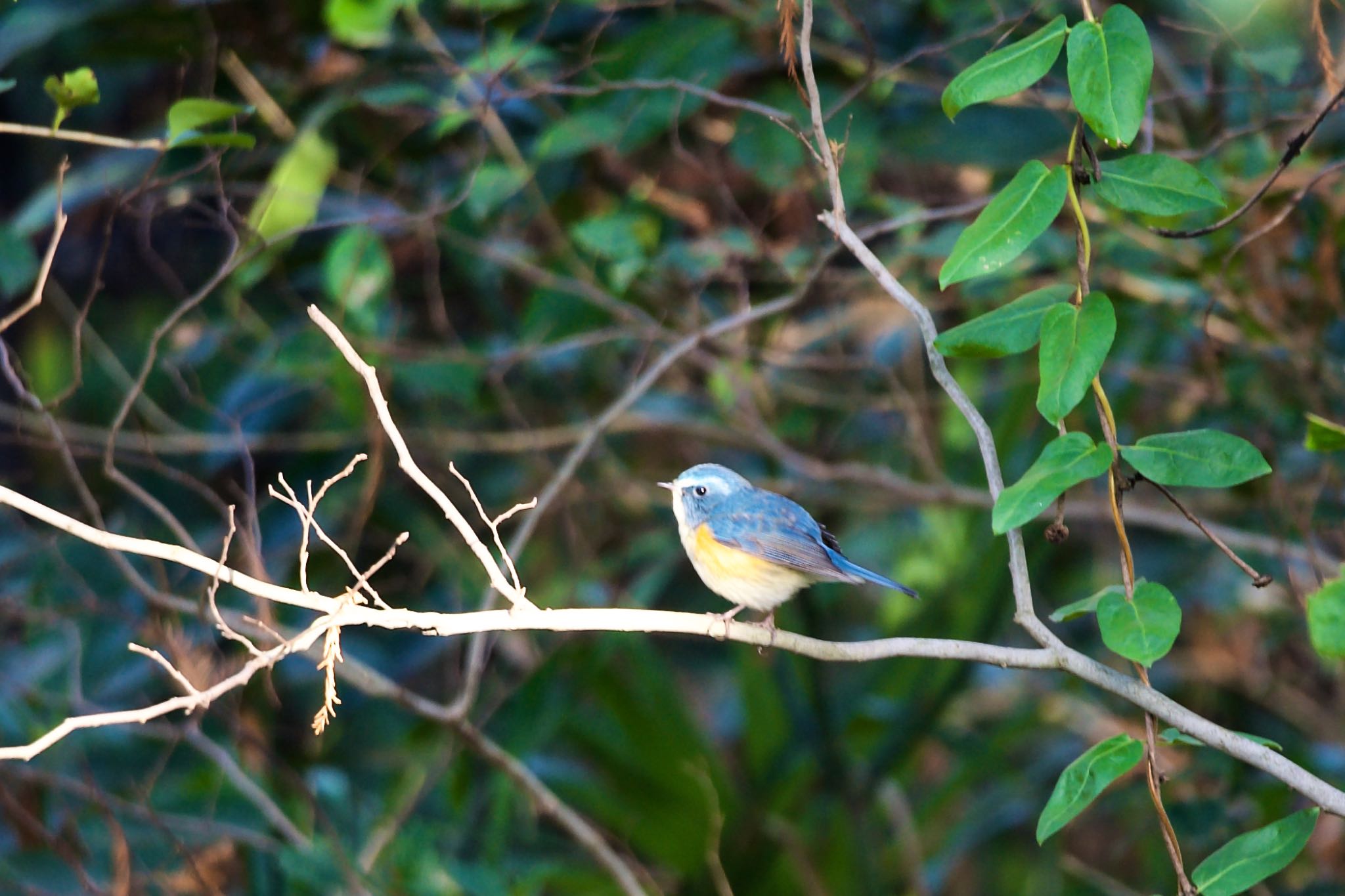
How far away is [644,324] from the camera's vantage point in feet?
13.4

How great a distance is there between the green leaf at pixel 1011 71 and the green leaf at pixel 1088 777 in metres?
0.96

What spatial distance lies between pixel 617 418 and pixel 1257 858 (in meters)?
→ 2.23

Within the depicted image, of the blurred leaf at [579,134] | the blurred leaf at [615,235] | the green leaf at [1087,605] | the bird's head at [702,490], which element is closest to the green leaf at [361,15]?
the blurred leaf at [579,134]

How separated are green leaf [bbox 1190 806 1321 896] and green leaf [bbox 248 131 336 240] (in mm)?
2948

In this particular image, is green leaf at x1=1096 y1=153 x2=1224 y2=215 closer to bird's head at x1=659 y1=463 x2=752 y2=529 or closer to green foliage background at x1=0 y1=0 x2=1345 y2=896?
green foliage background at x1=0 y1=0 x2=1345 y2=896

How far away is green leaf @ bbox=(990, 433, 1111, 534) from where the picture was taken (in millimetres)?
1732

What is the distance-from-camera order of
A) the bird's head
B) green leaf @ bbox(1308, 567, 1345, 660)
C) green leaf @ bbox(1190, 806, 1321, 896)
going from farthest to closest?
1. the bird's head
2. green leaf @ bbox(1190, 806, 1321, 896)
3. green leaf @ bbox(1308, 567, 1345, 660)

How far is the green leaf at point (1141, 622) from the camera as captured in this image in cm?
170

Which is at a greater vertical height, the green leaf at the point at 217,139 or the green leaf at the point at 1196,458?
the green leaf at the point at 217,139

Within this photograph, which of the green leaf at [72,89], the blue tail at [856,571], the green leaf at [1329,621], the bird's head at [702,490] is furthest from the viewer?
the bird's head at [702,490]

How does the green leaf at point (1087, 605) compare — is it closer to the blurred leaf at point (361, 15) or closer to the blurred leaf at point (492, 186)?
the blurred leaf at point (492, 186)

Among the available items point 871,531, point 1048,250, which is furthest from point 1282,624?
point 1048,250

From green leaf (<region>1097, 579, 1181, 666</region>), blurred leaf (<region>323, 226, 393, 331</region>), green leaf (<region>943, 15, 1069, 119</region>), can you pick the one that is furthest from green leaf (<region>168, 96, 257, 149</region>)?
green leaf (<region>1097, 579, 1181, 666</region>)

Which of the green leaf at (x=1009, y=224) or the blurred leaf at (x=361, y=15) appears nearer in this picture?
the green leaf at (x=1009, y=224)
